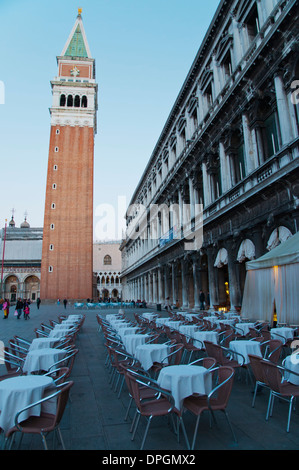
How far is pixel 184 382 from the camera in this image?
12.7 ft

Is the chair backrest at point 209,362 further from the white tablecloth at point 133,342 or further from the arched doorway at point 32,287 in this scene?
the arched doorway at point 32,287

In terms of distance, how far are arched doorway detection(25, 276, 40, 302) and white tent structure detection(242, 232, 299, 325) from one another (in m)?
68.4

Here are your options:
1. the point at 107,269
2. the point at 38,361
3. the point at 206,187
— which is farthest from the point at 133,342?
the point at 107,269

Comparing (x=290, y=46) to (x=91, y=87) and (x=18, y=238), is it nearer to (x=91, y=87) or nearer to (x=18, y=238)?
(x=91, y=87)

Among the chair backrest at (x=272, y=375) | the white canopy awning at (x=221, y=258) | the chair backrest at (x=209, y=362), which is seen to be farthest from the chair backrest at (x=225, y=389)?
the white canopy awning at (x=221, y=258)

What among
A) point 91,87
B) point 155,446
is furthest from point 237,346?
point 91,87

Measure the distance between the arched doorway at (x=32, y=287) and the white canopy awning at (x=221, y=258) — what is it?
61598 mm

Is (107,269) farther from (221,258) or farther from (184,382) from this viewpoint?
(184,382)

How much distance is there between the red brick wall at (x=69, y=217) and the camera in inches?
1912

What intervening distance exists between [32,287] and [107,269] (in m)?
20.0

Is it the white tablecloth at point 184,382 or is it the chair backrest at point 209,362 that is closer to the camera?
the white tablecloth at point 184,382

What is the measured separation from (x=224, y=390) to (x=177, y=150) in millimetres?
24485

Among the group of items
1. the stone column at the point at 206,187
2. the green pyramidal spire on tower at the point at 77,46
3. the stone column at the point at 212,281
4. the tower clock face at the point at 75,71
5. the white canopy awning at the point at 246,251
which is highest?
the green pyramidal spire on tower at the point at 77,46

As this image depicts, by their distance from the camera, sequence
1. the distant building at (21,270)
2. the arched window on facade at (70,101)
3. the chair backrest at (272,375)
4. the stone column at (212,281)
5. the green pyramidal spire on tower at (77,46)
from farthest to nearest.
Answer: the distant building at (21,270)
the green pyramidal spire on tower at (77,46)
the arched window on facade at (70,101)
the stone column at (212,281)
the chair backrest at (272,375)
